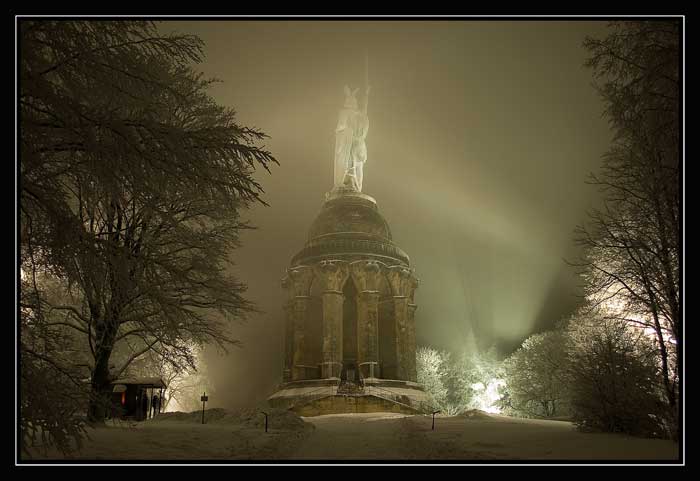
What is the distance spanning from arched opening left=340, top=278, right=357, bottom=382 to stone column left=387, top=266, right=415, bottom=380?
2.96 meters

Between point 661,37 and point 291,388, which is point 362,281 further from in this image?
point 661,37

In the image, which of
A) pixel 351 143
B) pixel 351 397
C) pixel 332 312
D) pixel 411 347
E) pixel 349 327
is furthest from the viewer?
pixel 351 143

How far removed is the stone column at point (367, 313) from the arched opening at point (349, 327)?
Answer: 6.15 ft

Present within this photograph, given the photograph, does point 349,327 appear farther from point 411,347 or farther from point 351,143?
point 351,143

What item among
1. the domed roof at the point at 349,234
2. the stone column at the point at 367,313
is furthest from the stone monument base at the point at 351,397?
the domed roof at the point at 349,234

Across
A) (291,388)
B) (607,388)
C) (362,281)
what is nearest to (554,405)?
(362,281)

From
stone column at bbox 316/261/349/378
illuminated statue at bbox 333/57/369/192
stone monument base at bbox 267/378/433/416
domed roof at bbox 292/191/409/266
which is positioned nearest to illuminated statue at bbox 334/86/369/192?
illuminated statue at bbox 333/57/369/192

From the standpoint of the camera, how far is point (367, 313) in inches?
1344

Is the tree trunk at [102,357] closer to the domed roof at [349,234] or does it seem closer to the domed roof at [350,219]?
the domed roof at [349,234]

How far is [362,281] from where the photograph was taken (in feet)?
114

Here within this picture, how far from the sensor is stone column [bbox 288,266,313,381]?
112 feet

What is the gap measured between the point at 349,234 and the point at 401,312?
6.28 metres

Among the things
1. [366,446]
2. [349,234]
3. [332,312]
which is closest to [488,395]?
[332,312]
